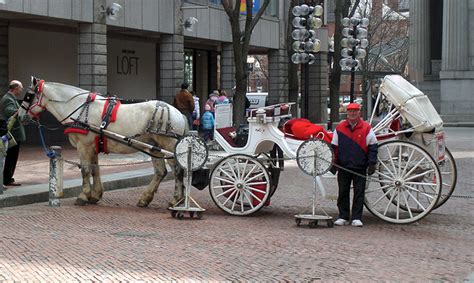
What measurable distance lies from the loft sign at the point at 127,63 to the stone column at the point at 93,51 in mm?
5791

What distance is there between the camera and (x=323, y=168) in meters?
11.0

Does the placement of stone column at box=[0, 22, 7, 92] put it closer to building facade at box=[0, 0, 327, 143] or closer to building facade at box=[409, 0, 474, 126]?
building facade at box=[0, 0, 327, 143]

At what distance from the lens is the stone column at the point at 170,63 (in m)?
29.5

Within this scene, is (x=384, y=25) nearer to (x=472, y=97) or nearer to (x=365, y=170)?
(x=472, y=97)

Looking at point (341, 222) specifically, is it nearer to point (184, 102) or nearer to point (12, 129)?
point (12, 129)

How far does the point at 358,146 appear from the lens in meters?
11.0

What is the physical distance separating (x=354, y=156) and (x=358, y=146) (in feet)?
0.49

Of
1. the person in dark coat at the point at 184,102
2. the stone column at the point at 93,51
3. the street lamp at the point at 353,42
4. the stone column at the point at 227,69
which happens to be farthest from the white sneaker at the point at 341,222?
the stone column at the point at 227,69

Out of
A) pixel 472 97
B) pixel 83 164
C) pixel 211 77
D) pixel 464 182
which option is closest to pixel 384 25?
pixel 472 97

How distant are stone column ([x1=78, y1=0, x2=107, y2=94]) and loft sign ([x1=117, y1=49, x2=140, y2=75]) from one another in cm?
579

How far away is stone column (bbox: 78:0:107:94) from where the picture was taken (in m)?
24.9

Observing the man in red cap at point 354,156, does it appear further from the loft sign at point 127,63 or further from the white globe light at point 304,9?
the loft sign at point 127,63

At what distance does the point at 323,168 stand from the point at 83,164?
3897mm

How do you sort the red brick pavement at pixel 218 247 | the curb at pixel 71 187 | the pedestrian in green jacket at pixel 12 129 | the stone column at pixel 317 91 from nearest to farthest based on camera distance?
the red brick pavement at pixel 218 247 < the curb at pixel 71 187 < the pedestrian in green jacket at pixel 12 129 < the stone column at pixel 317 91
